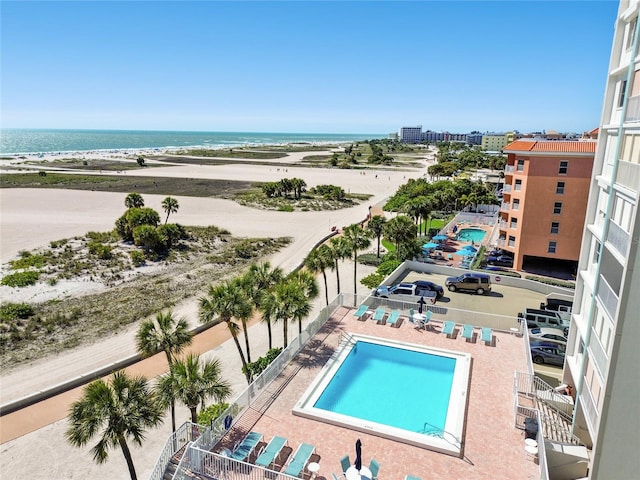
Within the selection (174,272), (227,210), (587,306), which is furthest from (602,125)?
(227,210)

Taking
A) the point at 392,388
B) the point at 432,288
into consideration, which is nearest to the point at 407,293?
the point at 432,288

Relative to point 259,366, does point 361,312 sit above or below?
above

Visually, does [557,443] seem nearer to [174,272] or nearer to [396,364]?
[396,364]

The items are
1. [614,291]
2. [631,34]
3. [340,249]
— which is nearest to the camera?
[614,291]

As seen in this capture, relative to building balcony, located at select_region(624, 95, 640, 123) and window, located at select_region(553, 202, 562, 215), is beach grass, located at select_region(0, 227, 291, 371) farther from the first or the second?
building balcony, located at select_region(624, 95, 640, 123)

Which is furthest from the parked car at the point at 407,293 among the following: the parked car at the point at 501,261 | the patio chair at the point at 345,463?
the patio chair at the point at 345,463

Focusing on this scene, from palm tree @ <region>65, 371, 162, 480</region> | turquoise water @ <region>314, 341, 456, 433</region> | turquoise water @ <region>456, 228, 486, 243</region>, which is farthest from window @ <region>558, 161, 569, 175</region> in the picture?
palm tree @ <region>65, 371, 162, 480</region>

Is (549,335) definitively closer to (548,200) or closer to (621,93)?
(621,93)
